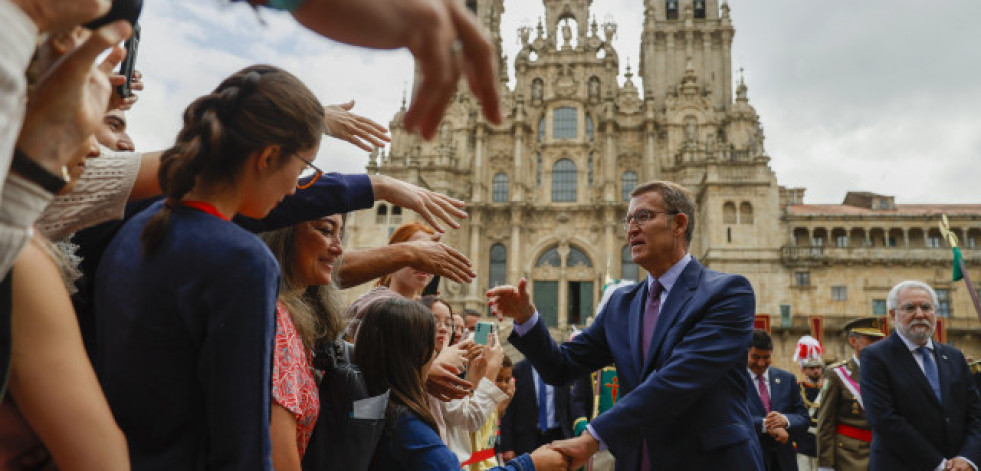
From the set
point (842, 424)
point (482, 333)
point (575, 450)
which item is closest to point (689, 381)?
point (575, 450)

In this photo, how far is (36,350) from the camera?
1.12 meters

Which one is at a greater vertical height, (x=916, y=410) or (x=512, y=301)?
(x=512, y=301)

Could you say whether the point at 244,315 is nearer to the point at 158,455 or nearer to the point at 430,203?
the point at 158,455

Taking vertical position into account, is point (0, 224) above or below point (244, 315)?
above

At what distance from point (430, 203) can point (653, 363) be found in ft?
4.95

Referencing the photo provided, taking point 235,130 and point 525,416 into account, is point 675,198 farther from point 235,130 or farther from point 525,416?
point 525,416

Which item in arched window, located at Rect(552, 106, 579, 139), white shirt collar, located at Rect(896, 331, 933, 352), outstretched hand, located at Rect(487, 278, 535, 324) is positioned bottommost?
white shirt collar, located at Rect(896, 331, 933, 352)

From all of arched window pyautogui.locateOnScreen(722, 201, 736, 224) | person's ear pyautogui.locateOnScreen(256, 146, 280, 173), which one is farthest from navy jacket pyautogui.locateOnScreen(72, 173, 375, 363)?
arched window pyautogui.locateOnScreen(722, 201, 736, 224)

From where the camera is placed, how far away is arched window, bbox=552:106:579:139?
34.1 metres

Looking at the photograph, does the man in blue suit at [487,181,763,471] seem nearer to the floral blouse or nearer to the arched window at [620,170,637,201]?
the floral blouse

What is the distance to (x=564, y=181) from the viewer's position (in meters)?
33.8

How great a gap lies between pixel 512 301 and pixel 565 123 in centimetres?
3181

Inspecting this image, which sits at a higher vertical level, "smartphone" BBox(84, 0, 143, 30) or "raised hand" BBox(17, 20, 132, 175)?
"smartphone" BBox(84, 0, 143, 30)

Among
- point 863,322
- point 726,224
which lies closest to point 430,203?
point 863,322
